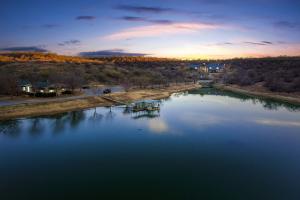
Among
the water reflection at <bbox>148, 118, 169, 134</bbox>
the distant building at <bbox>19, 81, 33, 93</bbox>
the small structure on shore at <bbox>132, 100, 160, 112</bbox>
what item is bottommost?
the water reflection at <bbox>148, 118, 169, 134</bbox>

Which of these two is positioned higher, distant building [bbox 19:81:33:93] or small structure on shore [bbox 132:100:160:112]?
distant building [bbox 19:81:33:93]

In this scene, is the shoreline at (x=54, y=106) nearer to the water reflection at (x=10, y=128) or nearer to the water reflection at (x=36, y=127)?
the water reflection at (x=10, y=128)

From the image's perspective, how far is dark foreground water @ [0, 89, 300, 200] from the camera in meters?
17.8

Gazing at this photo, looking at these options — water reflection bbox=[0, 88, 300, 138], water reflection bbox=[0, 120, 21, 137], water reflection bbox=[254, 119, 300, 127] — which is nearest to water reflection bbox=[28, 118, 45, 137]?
water reflection bbox=[0, 88, 300, 138]

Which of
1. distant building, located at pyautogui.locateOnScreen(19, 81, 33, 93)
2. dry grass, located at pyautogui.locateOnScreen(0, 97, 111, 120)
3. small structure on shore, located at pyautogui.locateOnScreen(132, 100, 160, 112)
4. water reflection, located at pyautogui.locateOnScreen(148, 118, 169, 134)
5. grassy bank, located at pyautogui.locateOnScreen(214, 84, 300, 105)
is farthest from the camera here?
grassy bank, located at pyautogui.locateOnScreen(214, 84, 300, 105)

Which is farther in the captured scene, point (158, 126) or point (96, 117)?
point (96, 117)

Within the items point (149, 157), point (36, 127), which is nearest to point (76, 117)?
point (36, 127)

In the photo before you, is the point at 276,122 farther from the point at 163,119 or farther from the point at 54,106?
the point at 54,106

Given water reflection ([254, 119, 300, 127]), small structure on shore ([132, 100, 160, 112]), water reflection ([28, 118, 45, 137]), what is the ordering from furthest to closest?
small structure on shore ([132, 100, 160, 112])
water reflection ([254, 119, 300, 127])
water reflection ([28, 118, 45, 137])

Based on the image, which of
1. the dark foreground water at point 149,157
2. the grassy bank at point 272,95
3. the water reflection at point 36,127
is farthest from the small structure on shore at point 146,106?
the grassy bank at point 272,95

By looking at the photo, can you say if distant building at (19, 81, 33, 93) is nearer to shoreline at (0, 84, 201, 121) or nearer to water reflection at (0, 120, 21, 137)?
shoreline at (0, 84, 201, 121)

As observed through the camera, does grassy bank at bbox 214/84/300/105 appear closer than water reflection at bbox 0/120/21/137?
Answer: No

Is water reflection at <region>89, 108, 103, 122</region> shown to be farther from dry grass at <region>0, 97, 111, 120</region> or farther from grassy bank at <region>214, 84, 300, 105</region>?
grassy bank at <region>214, 84, 300, 105</region>

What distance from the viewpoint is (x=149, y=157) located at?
950 inches
